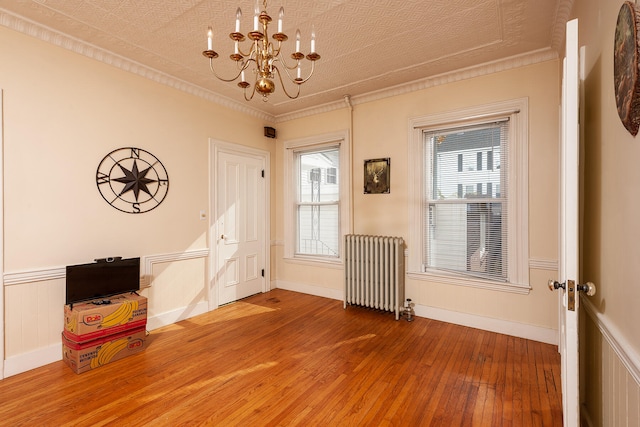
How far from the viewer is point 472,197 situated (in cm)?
352

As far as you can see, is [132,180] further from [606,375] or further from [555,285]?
[606,375]

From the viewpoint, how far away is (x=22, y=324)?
2.58 m

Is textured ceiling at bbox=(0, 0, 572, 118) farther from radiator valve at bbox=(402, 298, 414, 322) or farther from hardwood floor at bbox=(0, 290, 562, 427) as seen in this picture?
hardwood floor at bbox=(0, 290, 562, 427)

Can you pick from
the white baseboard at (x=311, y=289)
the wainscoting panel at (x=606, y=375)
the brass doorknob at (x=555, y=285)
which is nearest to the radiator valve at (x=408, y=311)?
the white baseboard at (x=311, y=289)

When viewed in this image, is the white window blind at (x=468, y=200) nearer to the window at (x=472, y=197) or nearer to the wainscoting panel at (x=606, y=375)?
the window at (x=472, y=197)

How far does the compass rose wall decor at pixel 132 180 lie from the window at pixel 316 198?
6.67ft

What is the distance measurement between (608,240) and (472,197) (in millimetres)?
2118

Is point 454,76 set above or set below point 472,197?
above

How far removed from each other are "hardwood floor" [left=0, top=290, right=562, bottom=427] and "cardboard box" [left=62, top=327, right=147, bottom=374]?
72 mm

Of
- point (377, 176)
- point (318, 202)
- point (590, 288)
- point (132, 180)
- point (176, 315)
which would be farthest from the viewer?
point (318, 202)

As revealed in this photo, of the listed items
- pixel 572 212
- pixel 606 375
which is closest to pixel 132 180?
pixel 572 212

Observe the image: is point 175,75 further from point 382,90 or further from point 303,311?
point 303,311

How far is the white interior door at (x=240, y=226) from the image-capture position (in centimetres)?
427

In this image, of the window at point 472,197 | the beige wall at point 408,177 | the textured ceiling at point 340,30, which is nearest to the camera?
the textured ceiling at point 340,30
